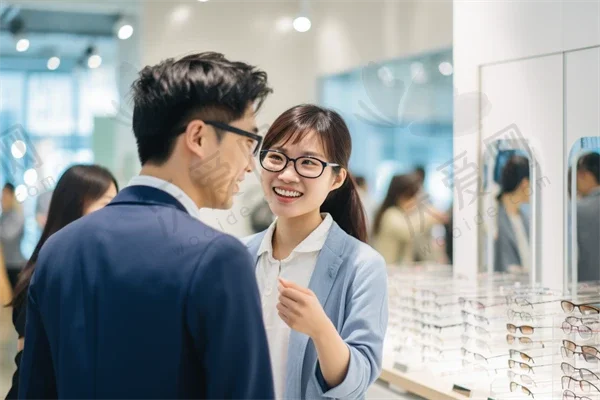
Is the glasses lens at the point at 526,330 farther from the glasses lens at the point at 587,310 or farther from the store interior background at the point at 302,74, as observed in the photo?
the store interior background at the point at 302,74

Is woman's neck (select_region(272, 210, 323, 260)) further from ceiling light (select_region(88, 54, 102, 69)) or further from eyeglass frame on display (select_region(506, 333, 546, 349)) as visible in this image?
ceiling light (select_region(88, 54, 102, 69))

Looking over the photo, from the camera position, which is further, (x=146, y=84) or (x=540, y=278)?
(x=540, y=278)

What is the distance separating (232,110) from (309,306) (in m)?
0.52

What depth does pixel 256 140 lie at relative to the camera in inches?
55.7

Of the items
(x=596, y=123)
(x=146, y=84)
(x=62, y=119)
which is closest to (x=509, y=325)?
(x=596, y=123)

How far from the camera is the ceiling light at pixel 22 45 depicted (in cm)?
361

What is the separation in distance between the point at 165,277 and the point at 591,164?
79.7 inches

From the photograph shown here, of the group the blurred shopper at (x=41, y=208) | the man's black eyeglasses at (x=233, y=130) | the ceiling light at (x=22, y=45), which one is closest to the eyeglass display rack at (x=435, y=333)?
the man's black eyeglasses at (x=233, y=130)

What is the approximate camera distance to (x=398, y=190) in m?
3.88

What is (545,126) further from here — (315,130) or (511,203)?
(315,130)

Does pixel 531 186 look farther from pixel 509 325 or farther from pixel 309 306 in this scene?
pixel 309 306

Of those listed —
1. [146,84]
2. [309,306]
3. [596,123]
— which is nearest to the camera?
[146,84]

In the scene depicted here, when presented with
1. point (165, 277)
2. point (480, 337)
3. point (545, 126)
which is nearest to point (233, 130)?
point (165, 277)

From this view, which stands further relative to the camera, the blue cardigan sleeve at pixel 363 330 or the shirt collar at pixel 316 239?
the shirt collar at pixel 316 239
